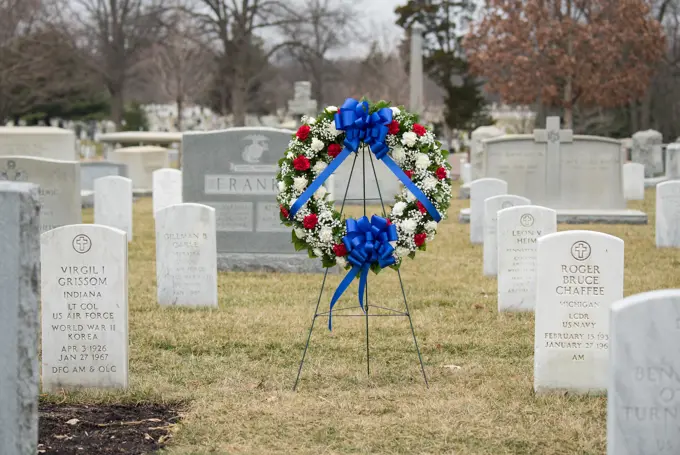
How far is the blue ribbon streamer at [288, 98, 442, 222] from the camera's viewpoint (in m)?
6.66

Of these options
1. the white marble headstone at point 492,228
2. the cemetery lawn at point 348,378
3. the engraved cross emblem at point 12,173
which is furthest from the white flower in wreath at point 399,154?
the engraved cross emblem at point 12,173

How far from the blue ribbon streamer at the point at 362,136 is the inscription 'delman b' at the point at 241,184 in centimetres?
555

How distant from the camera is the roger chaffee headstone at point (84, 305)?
6680mm

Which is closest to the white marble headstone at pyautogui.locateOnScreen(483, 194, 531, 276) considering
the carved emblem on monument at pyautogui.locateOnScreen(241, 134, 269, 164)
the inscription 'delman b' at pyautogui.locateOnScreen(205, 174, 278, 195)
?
the inscription 'delman b' at pyautogui.locateOnScreen(205, 174, 278, 195)

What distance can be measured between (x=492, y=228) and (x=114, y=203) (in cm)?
643

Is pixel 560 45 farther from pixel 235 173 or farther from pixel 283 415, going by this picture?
pixel 283 415

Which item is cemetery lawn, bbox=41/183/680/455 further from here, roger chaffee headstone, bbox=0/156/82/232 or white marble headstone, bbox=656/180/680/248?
white marble headstone, bbox=656/180/680/248

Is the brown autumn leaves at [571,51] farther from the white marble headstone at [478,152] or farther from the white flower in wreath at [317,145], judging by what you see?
the white flower in wreath at [317,145]

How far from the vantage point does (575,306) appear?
21.4 ft

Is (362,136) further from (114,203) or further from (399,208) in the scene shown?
(114,203)

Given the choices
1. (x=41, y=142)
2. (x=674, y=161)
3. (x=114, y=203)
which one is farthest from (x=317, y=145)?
(x=674, y=161)

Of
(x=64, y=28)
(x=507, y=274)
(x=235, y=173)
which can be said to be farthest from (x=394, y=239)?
(x=64, y=28)

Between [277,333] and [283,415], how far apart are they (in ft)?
8.41

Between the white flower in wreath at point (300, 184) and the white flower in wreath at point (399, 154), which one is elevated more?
the white flower in wreath at point (399, 154)
